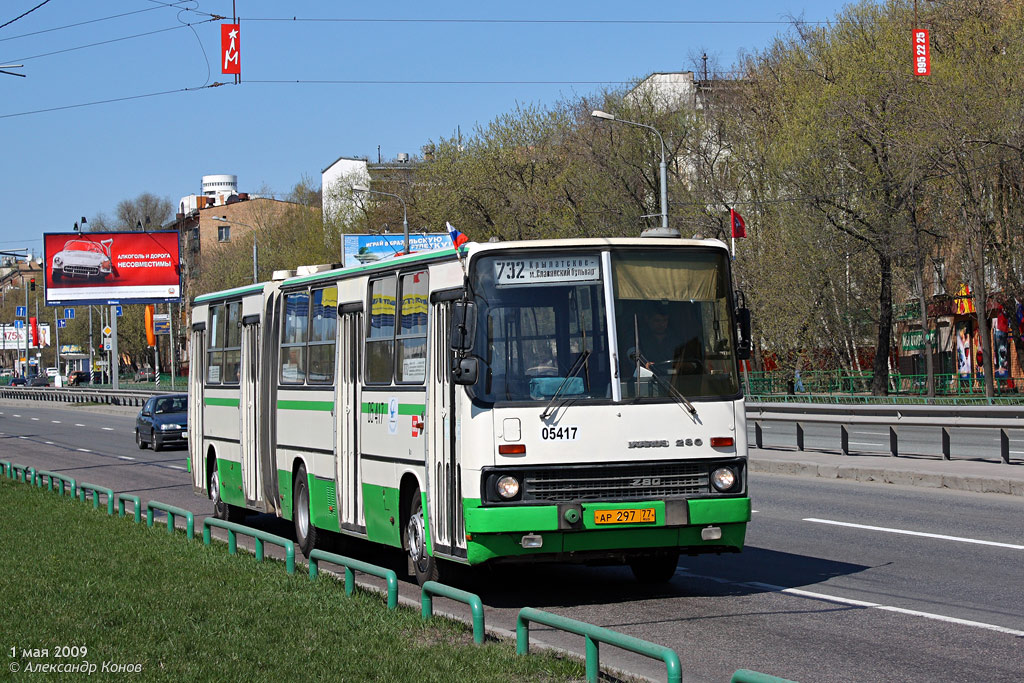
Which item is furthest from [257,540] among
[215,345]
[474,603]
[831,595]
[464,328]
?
[215,345]

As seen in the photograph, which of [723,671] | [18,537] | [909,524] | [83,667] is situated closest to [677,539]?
[723,671]

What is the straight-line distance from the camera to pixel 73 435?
47344 mm

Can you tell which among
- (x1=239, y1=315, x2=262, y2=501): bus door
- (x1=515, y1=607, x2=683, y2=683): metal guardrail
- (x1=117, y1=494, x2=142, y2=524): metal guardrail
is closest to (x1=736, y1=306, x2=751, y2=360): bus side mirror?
(x1=515, y1=607, x2=683, y2=683): metal guardrail

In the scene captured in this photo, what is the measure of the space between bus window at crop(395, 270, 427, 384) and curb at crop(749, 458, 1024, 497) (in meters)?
9.91

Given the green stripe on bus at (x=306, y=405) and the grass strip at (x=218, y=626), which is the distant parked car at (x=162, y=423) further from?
the grass strip at (x=218, y=626)

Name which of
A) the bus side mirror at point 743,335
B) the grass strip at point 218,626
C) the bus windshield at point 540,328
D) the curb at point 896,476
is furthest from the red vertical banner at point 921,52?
the grass strip at point 218,626

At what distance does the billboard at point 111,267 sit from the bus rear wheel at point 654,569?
5607 cm

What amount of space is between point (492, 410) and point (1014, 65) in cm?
3466

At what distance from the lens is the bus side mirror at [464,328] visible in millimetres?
10164

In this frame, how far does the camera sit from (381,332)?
12.5 metres

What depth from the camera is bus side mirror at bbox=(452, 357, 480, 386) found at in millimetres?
10117

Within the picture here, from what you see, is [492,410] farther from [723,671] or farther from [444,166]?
[444,166]

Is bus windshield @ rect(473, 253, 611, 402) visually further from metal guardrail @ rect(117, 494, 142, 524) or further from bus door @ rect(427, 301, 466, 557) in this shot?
metal guardrail @ rect(117, 494, 142, 524)

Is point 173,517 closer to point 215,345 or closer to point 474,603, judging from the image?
point 215,345
